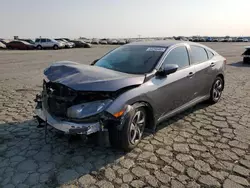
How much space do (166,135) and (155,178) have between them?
1.28 metres

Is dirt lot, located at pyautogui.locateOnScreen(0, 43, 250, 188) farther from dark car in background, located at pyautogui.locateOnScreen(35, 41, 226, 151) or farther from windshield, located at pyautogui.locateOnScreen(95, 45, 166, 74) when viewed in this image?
windshield, located at pyautogui.locateOnScreen(95, 45, 166, 74)

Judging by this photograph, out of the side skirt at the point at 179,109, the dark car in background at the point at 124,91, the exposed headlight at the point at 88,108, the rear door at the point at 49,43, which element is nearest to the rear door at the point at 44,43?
the rear door at the point at 49,43

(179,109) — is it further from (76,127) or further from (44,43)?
(44,43)

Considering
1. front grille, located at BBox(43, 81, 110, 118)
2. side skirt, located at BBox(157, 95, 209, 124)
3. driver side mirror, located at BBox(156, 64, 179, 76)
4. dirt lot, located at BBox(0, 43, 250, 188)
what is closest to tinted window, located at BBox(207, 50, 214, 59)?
side skirt, located at BBox(157, 95, 209, 124)

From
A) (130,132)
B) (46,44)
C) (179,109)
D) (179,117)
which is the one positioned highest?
(46,44)

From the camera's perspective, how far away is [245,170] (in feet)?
10.1

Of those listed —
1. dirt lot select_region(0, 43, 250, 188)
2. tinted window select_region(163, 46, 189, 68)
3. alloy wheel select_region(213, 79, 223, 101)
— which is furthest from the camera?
alloy wheel select_region(213, 79, 223, 101)

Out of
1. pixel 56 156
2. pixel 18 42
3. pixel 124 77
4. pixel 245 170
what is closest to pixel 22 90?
pixel 56 156

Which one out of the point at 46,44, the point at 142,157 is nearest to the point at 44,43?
the point at 46,44

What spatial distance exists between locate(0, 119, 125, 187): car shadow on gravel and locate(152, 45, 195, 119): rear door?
44.0 inches

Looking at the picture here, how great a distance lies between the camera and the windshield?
3.96 metres

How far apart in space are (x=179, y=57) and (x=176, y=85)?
2.10 feet

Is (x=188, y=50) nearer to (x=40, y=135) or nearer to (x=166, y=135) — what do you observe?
(x=166, y=135)

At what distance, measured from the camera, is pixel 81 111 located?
311 centimetres
